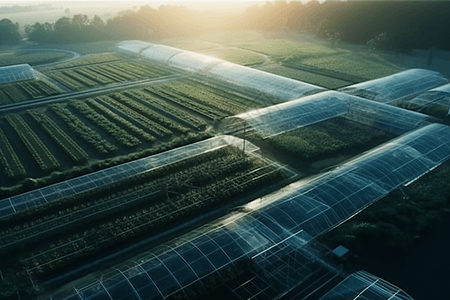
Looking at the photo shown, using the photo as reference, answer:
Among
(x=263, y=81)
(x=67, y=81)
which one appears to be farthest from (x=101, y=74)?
(x=263, y=81)

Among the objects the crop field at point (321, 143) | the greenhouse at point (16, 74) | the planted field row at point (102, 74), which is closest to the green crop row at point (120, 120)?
the planted field row at point (102, 74)

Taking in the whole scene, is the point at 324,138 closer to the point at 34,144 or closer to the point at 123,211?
the point at 123,211

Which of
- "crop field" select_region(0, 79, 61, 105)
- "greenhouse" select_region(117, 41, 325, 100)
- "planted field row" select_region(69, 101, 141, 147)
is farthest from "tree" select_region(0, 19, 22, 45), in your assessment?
"planted field row" select_region(69, 101, 141, 147)

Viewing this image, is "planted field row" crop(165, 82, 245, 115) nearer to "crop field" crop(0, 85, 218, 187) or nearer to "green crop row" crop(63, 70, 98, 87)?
"crop field" crop(0, 85, 218, 187)

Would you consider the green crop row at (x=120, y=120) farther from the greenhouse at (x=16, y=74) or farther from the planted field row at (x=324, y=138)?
the greenhouse at (x=16, y=74)

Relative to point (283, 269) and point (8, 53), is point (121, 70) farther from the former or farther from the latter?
point (283, 269)
